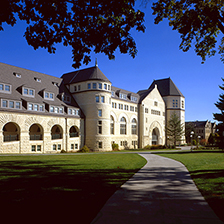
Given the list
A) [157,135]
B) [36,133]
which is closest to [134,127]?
[157,135]

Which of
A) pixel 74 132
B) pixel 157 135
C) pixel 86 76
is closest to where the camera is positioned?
pixel 74 132

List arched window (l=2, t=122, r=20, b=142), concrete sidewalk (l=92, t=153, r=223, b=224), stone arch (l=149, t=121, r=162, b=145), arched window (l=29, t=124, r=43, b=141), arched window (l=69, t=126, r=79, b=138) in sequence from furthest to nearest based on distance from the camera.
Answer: stone arch (l=149, t=121, r=162, b=145), arched window (l=69, t=126, r=79, b=138), arched window (l=29, t=124, r=43, b=141), arched window (l=2, t=122, r=20, b=142), concrete sidewalk (l=92, t=153, r=223, b=224)

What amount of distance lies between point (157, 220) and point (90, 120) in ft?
127

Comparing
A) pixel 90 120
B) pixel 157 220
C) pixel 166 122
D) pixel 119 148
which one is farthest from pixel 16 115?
pixel 166 122

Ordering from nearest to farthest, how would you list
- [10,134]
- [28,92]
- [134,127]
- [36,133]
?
[10,134] → [28,92] → [36,133] → [134,127]

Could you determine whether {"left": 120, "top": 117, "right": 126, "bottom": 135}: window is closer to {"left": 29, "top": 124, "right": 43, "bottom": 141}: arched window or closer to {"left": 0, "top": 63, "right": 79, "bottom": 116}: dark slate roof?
{"left": 0, "top": 63, "right": 79, "bottom": 116}: dark slate roof

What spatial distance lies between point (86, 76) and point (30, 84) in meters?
11.7

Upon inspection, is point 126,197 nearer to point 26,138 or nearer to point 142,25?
point 142,25

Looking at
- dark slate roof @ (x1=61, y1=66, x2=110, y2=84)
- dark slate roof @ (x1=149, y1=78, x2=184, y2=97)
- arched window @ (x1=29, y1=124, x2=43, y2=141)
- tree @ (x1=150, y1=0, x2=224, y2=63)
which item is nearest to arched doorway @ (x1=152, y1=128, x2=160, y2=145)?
dark slate roof @ (x1=149, y1=78, x2=184, y2=97)

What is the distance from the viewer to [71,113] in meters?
41.3

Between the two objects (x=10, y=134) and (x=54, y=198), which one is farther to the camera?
(x=10, y=134)

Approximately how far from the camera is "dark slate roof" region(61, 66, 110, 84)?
145ft

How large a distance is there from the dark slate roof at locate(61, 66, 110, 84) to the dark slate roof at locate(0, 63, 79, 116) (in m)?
2.80

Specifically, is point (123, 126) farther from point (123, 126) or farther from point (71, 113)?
point (71, 113)
